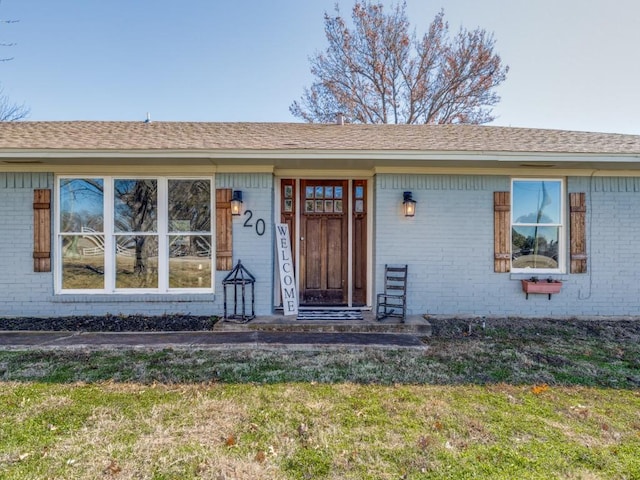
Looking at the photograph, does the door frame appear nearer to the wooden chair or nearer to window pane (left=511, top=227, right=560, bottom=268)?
the wooden chair

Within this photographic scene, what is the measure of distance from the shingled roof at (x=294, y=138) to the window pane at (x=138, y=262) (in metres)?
1.50

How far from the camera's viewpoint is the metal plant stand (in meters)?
5.23

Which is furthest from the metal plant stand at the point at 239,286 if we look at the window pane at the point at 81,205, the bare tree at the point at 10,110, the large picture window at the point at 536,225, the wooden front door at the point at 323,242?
the bare tree at the point at 10,110

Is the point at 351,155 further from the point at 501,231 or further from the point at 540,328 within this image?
the point at 540,328

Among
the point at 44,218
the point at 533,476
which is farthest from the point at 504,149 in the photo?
the point at 44,218

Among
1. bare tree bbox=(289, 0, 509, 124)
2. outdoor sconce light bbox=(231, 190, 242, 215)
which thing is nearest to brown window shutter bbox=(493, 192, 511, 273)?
outdoor sconce light bbox=(231, 190, 242, 215)

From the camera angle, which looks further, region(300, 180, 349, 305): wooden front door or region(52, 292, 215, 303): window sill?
region(300, 180, 349, 305): wooden front door

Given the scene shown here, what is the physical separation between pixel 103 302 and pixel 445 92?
46.4 ft

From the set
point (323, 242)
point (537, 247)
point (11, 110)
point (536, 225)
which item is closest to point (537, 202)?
point (536, 225)

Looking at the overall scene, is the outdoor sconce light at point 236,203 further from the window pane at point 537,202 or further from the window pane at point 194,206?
the window pane at point 537,202

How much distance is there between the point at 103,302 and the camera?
5527 millimetres

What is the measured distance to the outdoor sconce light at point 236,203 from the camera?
5.45 metres

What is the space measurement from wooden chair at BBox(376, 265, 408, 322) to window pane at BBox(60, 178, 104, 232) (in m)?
4.61

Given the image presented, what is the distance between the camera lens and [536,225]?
5.77m
